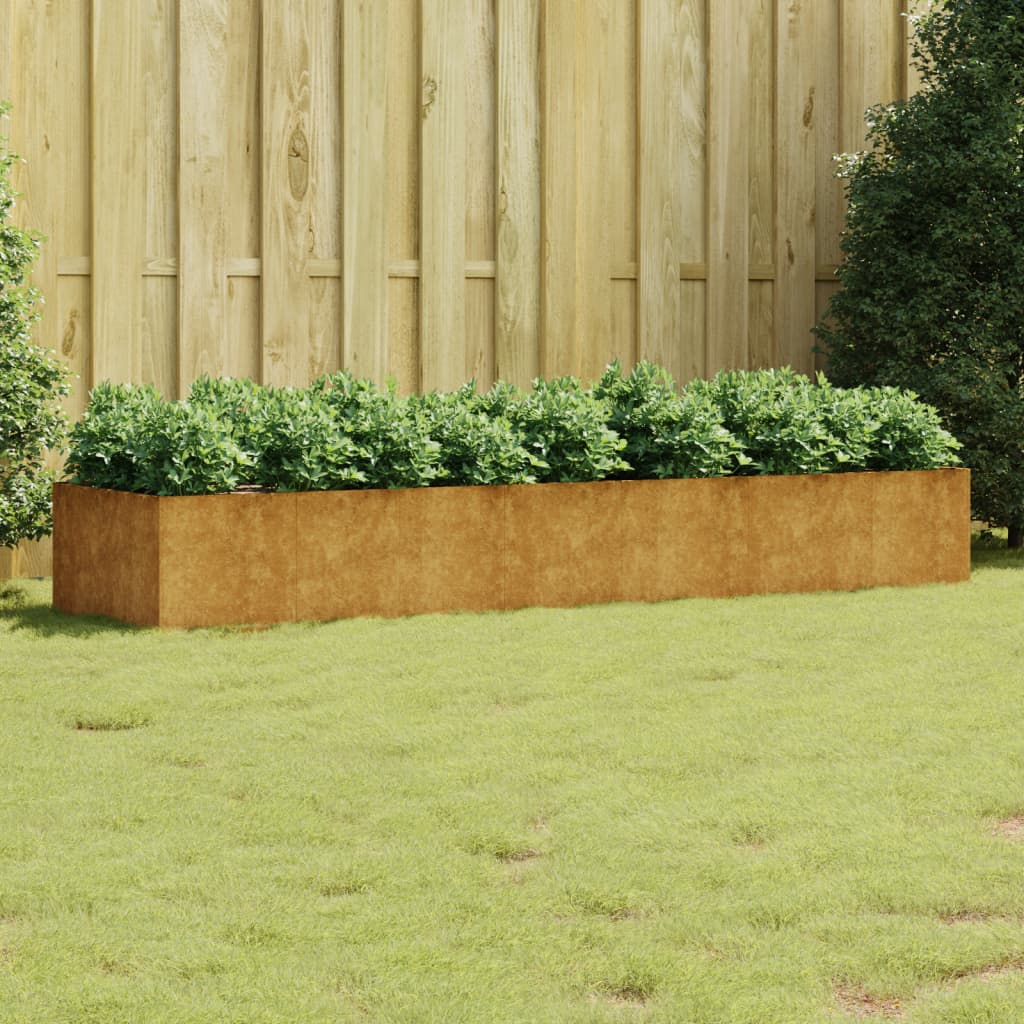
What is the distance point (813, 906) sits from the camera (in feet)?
12.6

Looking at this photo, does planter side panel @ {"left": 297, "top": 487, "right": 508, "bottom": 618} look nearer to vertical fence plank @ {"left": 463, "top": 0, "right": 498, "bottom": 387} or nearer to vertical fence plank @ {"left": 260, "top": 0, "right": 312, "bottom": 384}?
vertical fence plank @ {"left": 260, "top": 0, "right": 312, "bottom": 384}

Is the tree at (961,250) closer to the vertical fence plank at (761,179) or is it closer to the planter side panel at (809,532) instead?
the vertical fence plank at (761,179)

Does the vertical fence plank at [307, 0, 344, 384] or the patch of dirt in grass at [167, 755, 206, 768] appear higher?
the vertical fence plank at [307, 0, 344, 384]

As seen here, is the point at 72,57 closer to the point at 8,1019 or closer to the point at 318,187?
the point at 318,187

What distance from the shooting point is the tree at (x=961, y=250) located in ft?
34.4

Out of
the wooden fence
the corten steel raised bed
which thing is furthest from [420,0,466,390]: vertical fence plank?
the corten steel raised bed

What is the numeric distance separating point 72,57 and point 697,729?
6695mm

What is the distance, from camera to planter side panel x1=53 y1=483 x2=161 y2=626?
7645 millimetres

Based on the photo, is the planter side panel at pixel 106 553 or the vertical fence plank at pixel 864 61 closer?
the planter side panel at pixel 106 553

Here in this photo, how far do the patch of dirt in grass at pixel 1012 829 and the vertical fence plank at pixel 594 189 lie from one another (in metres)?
6.87

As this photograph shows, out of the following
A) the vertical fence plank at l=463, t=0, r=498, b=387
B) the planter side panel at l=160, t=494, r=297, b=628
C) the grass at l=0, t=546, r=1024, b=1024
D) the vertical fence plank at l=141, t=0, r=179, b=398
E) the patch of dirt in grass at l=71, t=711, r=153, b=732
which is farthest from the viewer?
the vertical fence plank at l=463, t=0, r=498, b=387

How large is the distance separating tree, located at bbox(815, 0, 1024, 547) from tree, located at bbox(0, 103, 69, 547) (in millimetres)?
5861

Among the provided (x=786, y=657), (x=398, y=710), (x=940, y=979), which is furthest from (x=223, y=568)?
(x=940, y=979)

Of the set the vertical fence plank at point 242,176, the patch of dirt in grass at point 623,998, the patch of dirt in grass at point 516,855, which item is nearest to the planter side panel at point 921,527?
the vertical fence plank at point 242,176
